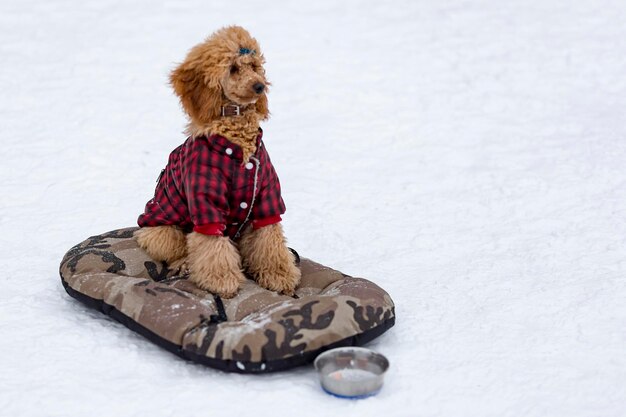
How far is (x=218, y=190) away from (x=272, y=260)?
17.8 inches

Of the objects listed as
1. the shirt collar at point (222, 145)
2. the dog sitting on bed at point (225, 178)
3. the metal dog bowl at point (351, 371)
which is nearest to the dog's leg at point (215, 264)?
the dog sitting on bed at point (225, 178)

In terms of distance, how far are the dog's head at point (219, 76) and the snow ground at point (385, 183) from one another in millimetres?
1077

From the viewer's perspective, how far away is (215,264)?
12.7 ft

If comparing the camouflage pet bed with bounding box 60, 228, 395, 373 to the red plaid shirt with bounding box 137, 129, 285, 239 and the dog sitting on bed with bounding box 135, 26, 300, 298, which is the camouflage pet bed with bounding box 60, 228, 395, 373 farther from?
the red plaid shirt with bounding box 137, 129, 285, 239

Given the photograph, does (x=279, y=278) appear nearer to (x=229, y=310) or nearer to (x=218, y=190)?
(x=229, y=310)

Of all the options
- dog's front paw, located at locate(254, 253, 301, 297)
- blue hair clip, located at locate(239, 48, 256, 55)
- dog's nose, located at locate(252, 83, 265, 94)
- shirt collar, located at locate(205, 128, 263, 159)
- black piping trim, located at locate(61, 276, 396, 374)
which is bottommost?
black piping trim, located at locate(61, 276, 396, 374)

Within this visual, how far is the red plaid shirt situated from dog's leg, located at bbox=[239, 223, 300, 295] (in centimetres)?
6

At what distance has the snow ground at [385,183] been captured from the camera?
335cm

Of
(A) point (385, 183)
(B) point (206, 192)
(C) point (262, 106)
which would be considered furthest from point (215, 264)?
(A) point (385, 183)

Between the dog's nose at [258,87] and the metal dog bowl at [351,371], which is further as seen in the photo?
the dog's nose at [258,87]

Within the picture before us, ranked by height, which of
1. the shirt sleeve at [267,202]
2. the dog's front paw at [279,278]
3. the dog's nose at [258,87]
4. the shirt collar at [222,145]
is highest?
the dog's nose at [258,87]

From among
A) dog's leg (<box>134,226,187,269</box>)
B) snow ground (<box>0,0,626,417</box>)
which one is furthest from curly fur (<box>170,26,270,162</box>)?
snow ground (<box>0,0,626,417</box>)

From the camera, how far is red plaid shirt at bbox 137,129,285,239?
12.5 feet

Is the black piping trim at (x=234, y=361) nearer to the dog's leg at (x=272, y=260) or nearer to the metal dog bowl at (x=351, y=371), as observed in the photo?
the metal dog bowl at (x=351, y=371)
